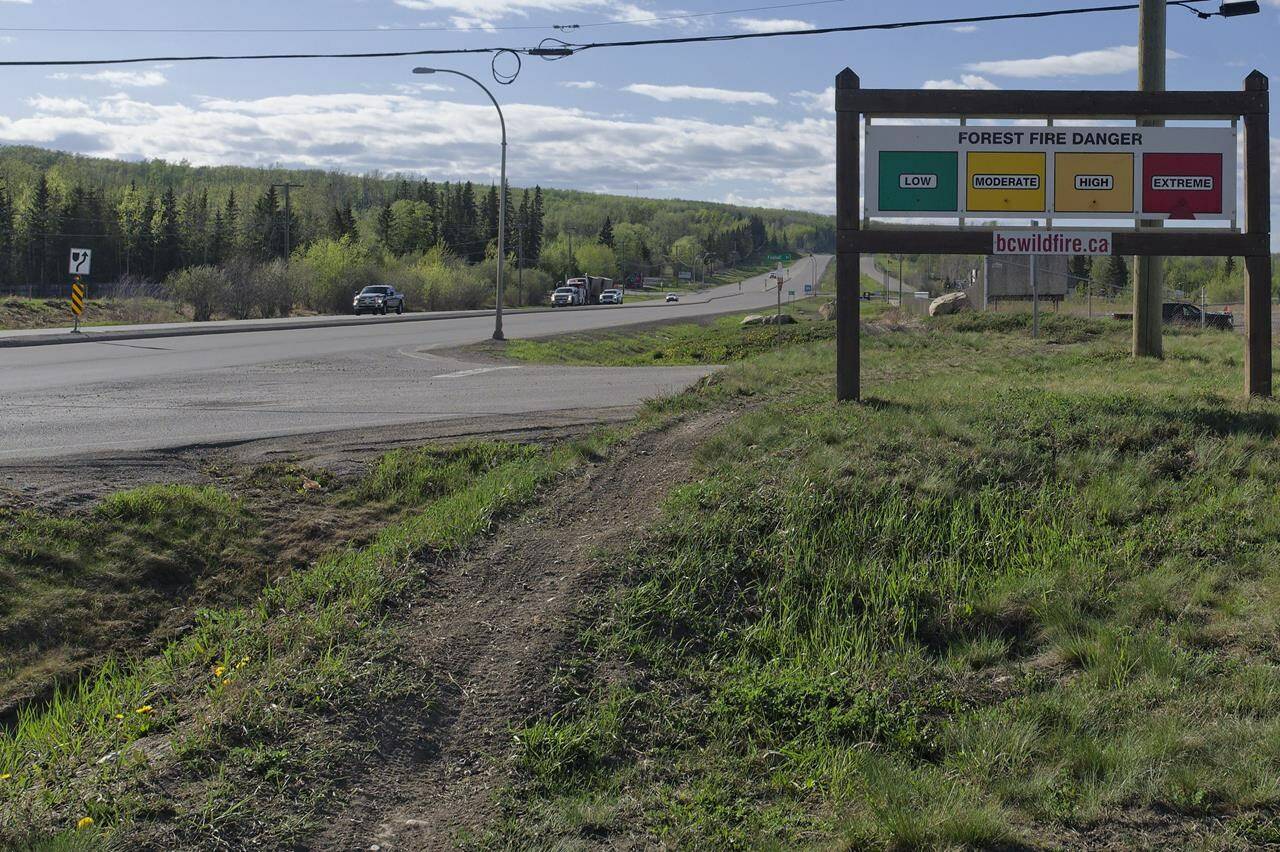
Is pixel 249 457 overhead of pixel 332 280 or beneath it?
beneath

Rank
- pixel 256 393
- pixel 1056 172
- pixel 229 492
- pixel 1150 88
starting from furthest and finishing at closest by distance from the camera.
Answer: pixel 256 393 → pixel 1150 88 → pixel 1056 172 → pixel 229 492

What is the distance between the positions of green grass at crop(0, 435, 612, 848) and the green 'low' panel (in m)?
4.71

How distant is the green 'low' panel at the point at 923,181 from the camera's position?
10539mm

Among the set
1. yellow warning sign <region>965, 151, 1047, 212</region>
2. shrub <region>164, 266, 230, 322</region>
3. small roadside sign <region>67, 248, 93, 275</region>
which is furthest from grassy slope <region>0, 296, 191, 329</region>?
yellow warning sign <region>965, 151, 1047, 212</region>

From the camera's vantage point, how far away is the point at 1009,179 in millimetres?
10633

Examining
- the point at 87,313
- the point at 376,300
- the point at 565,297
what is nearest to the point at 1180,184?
the point at 87,313

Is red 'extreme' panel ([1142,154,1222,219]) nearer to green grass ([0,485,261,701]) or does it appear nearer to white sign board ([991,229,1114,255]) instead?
white sign board ([991,229,1114,255])

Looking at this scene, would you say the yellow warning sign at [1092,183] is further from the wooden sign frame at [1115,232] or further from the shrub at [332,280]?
the shrub at [332,280]

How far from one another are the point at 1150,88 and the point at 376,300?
54082 millimetres

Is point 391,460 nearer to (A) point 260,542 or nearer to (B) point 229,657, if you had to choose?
(A) point 260,542

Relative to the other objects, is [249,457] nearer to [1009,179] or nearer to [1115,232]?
[1009,179]

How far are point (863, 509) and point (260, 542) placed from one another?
4.54 metres

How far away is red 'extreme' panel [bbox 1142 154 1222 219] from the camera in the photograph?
10664mm

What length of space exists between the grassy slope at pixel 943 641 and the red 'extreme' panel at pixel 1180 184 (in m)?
1.80
